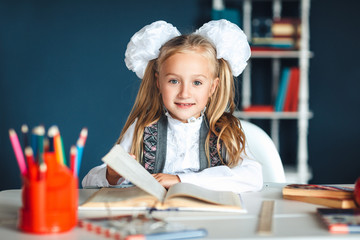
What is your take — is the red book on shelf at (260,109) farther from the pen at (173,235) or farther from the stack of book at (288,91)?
the pen at (173,235)

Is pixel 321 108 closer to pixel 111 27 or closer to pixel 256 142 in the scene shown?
pixel 111 27

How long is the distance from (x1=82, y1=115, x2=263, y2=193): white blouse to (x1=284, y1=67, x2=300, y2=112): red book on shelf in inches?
66.7

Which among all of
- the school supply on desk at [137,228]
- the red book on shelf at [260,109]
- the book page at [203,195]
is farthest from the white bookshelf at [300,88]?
the school supply on desk at [137,228]

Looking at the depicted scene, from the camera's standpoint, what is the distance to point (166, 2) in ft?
11.8

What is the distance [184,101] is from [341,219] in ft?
2.60

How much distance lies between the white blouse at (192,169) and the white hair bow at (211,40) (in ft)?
0.79

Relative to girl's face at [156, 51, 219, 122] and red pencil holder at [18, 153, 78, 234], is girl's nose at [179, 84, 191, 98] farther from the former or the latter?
red pencil holder at [18, 153, 78, 234]

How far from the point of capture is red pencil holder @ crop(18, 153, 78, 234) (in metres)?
0.85

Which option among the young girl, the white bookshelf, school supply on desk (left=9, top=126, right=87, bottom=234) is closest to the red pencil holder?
school supply on desk (left=9, top=126, right=87, bottom=234)

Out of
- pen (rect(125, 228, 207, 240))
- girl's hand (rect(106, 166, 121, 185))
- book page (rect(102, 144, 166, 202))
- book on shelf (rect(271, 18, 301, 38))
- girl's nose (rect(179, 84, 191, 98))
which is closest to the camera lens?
pen (rect(125, 228, 207, 240))

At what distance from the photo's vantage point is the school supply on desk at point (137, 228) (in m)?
0.82

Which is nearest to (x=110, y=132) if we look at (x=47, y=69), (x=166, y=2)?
(x=47, y=69)

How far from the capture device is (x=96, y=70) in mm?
Answer: 3596

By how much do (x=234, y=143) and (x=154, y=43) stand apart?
1.50 feet
